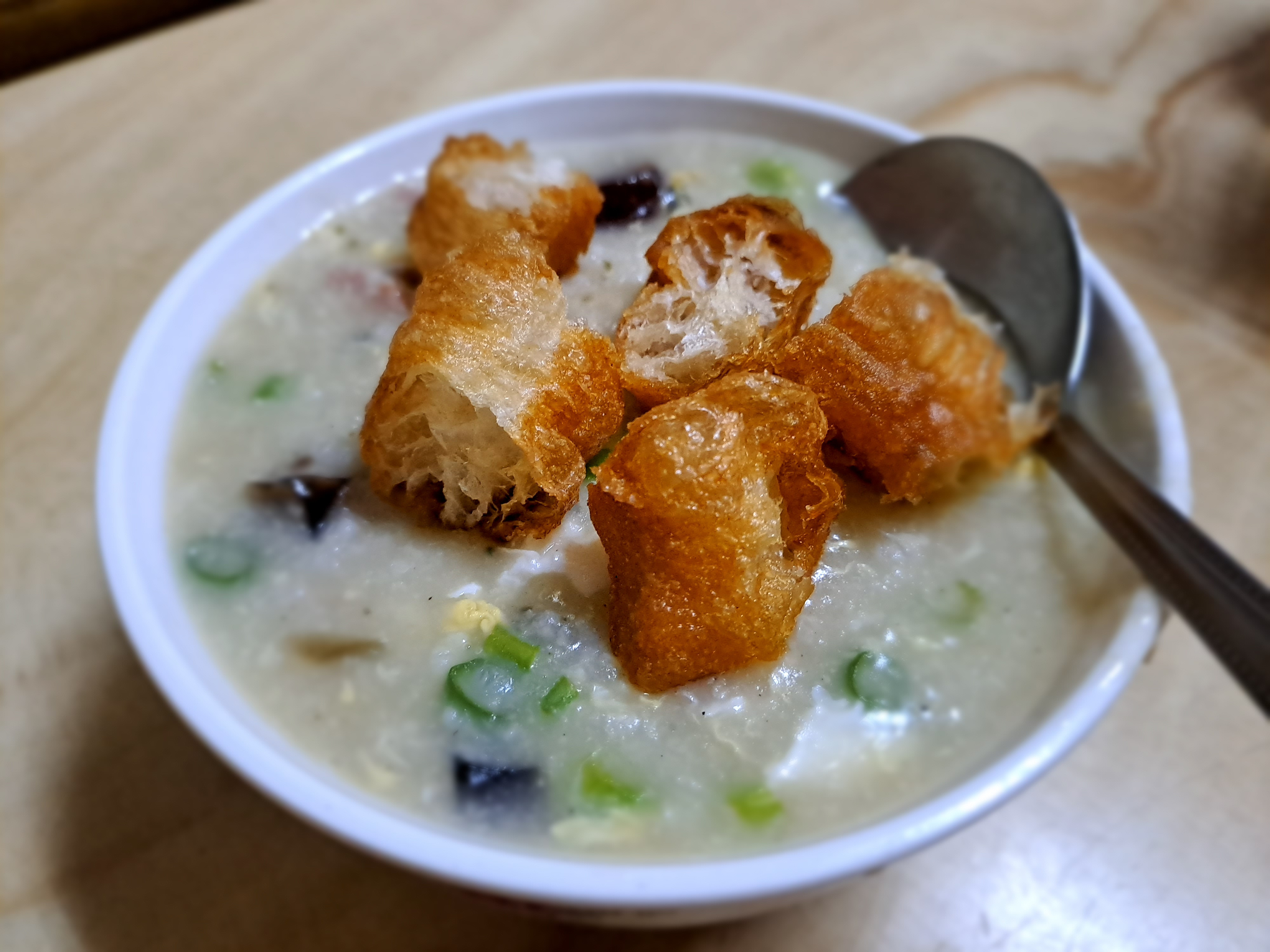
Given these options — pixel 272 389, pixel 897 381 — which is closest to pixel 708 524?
pixel 897 381

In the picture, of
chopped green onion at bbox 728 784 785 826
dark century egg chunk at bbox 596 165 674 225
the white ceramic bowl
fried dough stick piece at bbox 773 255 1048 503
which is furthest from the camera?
dark century egg chunk at bbox 596 165 674 225

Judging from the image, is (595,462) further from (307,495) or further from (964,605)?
(964,605)

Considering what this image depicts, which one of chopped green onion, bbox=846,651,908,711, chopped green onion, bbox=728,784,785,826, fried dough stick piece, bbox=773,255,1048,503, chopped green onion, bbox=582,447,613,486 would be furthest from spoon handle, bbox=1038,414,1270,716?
chopped green onion, bbox=582,447,613,486

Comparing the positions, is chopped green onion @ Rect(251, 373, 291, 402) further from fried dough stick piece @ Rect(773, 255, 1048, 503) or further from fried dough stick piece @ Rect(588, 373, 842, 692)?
fried dough stick piece @ Rect(773, 255, 1048, 503)

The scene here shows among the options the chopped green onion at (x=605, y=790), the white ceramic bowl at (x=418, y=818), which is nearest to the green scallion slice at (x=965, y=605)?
the white ceramic bowl at (x=418, y=818)

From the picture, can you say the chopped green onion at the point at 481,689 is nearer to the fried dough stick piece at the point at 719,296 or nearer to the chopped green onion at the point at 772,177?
the fried dough stick piece at the point at 719,296

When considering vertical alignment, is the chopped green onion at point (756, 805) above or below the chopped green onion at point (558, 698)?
below
